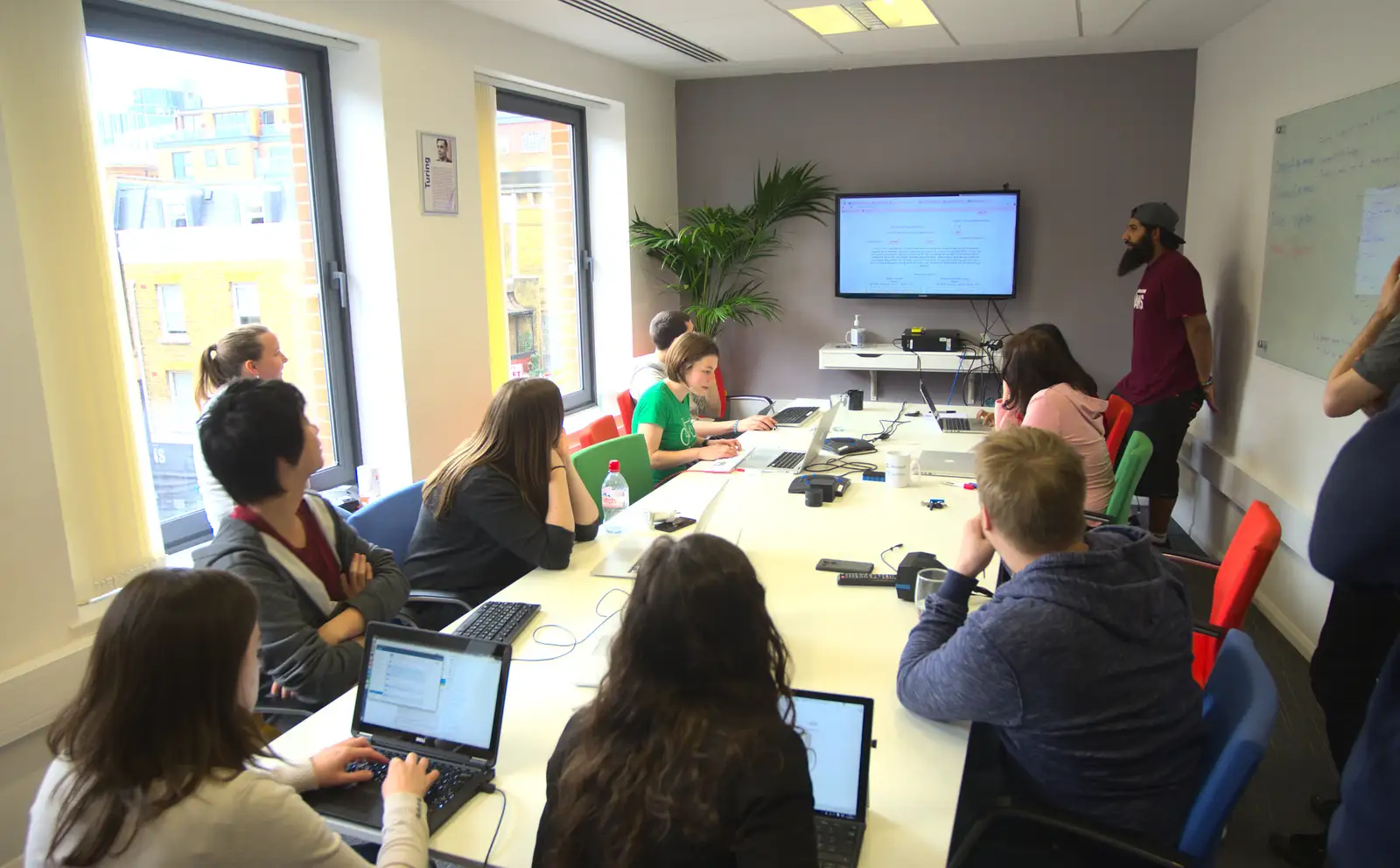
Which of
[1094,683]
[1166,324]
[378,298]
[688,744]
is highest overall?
[378,298]

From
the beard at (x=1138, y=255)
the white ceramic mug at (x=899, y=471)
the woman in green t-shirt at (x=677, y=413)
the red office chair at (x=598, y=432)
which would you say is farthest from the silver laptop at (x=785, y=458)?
the beard at (x=1138, y=255)

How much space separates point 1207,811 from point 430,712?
1280 mm

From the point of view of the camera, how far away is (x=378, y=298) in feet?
12.4

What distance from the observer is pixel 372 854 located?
1.66 metres

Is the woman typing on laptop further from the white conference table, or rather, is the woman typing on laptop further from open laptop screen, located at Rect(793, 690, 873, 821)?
open laptop screen, located at Rect(793, 690, 873, 821)

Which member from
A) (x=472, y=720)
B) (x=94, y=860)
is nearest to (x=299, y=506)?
(x=472, y=720)

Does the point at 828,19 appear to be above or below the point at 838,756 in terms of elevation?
above

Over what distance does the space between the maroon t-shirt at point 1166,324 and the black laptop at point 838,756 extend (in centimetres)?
379

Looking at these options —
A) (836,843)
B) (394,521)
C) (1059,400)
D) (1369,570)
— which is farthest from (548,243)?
(836,843)

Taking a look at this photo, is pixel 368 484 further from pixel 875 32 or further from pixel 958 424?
pixel 875 32

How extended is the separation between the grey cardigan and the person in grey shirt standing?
2.44m

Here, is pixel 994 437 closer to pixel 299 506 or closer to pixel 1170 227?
pixel 299 506

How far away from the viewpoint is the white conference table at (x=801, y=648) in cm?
142

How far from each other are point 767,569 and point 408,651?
113cm
